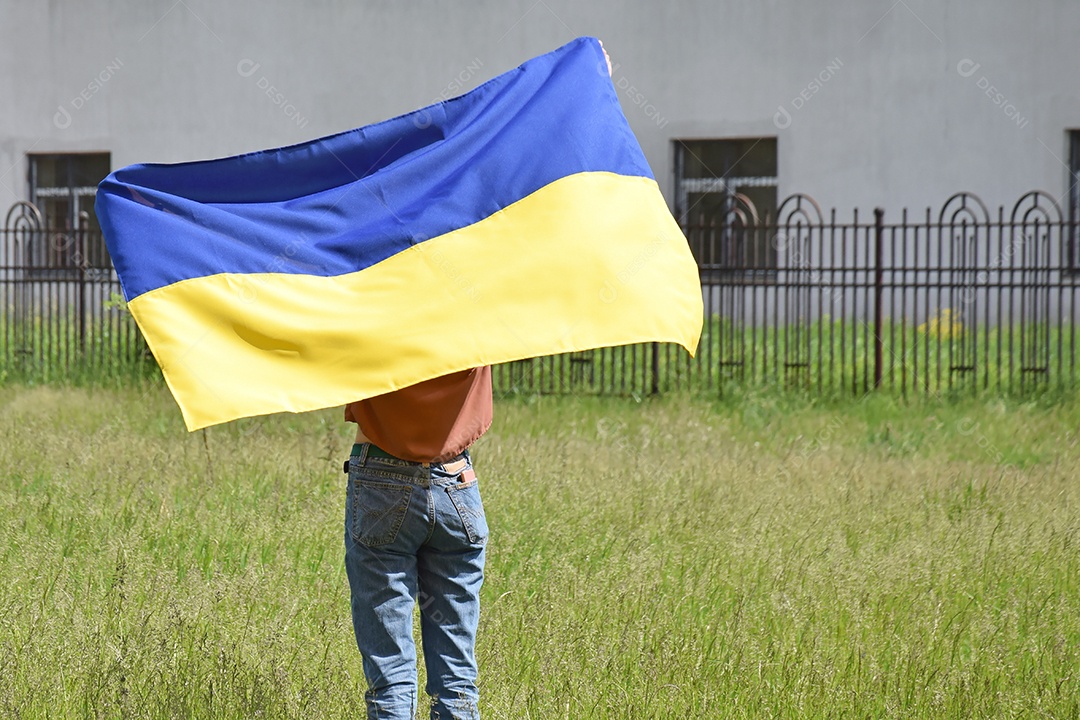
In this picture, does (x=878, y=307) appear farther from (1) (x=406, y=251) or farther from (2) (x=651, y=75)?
(1) (x=406, y=251)

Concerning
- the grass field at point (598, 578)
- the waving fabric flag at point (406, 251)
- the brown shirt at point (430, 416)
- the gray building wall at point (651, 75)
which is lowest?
the grass field at point (598, 578)

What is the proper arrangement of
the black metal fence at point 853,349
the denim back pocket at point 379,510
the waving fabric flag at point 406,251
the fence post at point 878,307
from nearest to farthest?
the denim back pocket at point 379,510
the waving fabric flag at point 406,251
the black metal fence at point 853,349
the fence post at point 878,307

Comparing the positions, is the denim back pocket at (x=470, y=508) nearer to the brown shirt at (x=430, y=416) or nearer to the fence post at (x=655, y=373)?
the brown shirt at (x=430, y=416)

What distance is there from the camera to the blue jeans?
10.5ft

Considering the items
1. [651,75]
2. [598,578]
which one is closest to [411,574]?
[598,578]

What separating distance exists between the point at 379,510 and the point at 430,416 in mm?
283

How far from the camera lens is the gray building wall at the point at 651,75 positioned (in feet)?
53.8

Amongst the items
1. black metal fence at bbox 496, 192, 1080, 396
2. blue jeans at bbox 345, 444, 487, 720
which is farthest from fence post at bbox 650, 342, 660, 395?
blue jeans at bbox 345, 444, 487, 720

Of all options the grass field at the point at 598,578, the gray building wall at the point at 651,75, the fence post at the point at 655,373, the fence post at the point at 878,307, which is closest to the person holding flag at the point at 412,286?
the grass field at the point at 598,578

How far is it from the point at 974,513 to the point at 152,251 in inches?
193

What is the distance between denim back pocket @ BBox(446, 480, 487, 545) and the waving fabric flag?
32 cm

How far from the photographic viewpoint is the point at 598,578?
5.39m

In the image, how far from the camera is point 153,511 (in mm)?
6309

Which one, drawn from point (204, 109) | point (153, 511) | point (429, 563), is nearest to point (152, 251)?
point (429, 563)
